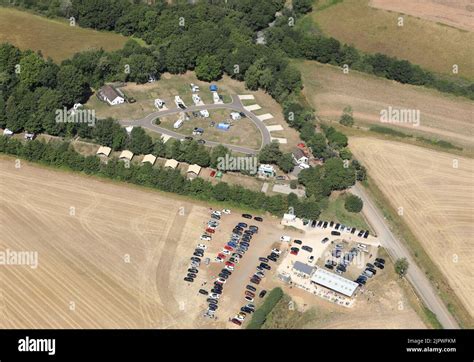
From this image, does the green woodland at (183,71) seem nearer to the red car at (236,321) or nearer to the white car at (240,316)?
the white car at (240,316)

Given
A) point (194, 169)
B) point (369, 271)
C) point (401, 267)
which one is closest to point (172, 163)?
point (194, 169)

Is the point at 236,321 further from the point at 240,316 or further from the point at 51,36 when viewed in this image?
the point at 51,36

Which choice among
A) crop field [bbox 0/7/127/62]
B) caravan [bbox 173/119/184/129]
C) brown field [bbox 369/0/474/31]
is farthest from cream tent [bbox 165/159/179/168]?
brown field [bbox 369/0/474/31]

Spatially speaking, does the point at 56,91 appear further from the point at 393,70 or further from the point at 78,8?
the point at 393,70

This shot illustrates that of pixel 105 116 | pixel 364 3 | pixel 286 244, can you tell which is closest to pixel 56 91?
pixel 105 116

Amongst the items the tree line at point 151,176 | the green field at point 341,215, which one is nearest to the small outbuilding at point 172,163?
the tree line at point 151,176

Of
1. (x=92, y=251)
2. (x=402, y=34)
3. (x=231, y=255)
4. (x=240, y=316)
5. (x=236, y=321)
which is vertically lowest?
(x=236, y=321)

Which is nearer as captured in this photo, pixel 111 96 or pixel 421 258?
pixel 421 258
